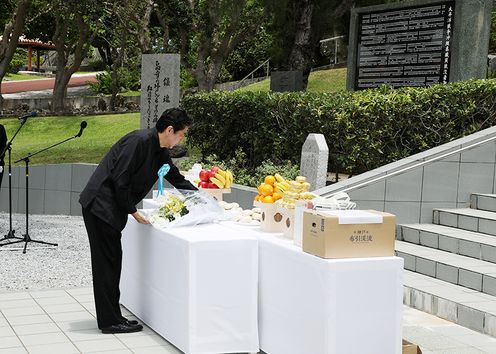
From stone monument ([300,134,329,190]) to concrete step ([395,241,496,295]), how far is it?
1757mm

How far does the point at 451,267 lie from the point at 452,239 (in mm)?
807

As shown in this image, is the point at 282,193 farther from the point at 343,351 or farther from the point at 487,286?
the point at 487,286

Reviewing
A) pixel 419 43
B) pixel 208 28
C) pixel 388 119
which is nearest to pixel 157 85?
pixel 419 43

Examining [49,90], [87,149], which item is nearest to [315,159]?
[87,149]

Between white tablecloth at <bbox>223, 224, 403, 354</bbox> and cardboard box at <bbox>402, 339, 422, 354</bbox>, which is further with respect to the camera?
cardboard box at <bbox>402, 339, 422, 354</bbox>

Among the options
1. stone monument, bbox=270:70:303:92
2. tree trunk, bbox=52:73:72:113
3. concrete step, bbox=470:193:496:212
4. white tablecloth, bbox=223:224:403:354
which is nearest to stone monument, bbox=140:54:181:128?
stone monument, bbox=270:70:303:92

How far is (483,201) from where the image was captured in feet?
29.8

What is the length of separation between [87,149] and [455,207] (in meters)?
10.9

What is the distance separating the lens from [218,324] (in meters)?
5.52

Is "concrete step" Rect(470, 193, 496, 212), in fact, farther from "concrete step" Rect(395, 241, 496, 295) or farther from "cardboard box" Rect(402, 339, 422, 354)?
"cardboard box" Rect(402, 339, 422, 354)

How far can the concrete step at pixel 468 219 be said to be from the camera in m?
8.37

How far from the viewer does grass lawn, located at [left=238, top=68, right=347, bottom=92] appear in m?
23.4

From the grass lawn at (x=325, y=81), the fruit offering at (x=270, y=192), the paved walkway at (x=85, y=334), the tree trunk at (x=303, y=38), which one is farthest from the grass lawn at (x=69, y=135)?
the fruit offering at (x=270, y=192)

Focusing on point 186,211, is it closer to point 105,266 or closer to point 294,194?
point 105,266
